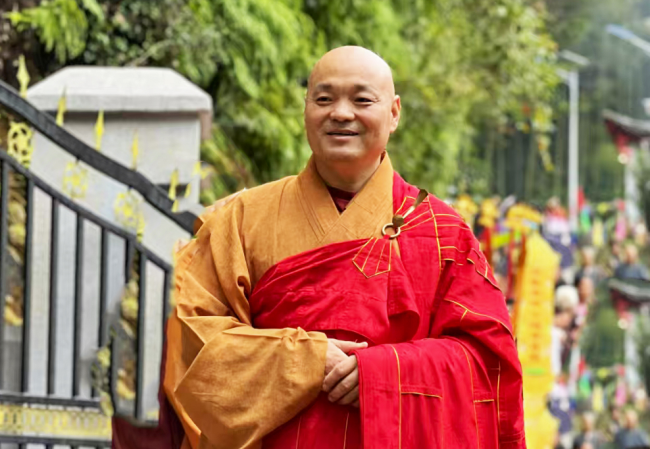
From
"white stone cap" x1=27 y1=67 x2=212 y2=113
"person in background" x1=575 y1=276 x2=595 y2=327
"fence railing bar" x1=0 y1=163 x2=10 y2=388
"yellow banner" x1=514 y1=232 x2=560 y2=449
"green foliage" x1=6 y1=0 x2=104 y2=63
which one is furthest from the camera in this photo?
"person in background" x1=575 y1=276 x2=595 y2=327

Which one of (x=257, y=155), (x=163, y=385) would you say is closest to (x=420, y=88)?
(x=257, y=155)

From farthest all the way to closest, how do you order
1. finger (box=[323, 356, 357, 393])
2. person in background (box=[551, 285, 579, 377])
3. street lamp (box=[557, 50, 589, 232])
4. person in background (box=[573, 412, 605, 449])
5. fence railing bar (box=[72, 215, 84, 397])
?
street lamp (box=[557, 50, 589, 232]), person in background (box=[573, 412, 605, 449]), person in background (box=[551, 285, 579, 377]), fence railing bar (box=[72, 215, 84, 397]), finger (box=[323, 356, 357, 393])

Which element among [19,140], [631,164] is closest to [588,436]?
[631,164]

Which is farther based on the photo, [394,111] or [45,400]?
→ [45,400]

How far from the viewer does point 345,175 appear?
2.86 meters

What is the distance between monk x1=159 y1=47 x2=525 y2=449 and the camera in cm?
268

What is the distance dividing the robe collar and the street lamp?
15.1m

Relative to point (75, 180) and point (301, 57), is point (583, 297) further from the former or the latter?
point (75, 180)

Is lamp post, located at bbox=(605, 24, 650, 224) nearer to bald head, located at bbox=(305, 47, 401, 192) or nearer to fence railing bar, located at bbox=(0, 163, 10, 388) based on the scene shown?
fence railing bar, located at bbox=(0, 163, 10, 388)

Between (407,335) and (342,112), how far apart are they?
1.64 feet

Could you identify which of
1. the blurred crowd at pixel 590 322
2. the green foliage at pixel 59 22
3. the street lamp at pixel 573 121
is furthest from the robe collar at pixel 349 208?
the street lamp at pixel 573 121

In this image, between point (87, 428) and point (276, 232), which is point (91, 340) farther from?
point (276, 232)

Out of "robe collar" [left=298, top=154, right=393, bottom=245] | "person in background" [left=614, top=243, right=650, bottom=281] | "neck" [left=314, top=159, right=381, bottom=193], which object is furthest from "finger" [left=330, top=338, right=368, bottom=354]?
"person in background" [left=614, top=243, right=650, bottom=281]

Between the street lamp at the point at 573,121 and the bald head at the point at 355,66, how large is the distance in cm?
1521
